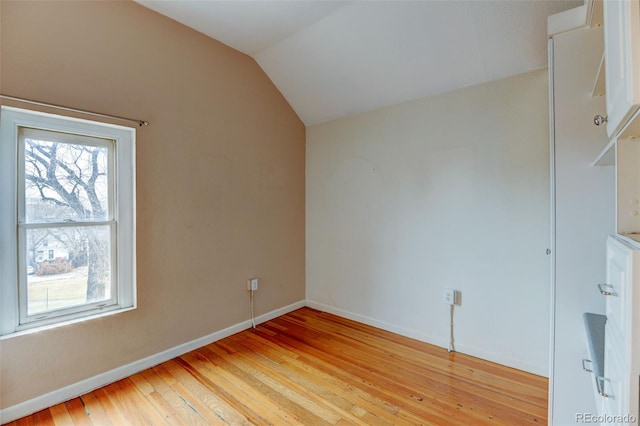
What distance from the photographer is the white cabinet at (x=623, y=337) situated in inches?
29.5

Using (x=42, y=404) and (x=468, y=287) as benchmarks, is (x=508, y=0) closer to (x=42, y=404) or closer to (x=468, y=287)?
(x=468, y=287)

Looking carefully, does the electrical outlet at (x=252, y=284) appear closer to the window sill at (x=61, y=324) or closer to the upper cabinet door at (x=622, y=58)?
the window sill at (x=61, y=324)

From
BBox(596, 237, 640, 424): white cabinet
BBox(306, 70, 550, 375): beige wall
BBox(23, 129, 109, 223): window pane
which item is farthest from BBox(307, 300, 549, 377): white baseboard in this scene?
BBox(23, 129, 109, 223): window pane

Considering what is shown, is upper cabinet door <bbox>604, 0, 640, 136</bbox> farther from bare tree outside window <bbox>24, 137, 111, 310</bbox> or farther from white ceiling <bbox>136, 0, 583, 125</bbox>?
bare tree outside window <bbox>24, 137, 111, 310</bbox>

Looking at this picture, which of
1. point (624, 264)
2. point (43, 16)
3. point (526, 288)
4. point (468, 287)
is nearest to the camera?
point (624, 264)

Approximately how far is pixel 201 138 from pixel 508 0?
2.52m

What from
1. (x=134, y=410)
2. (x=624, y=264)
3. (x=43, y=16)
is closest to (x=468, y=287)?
(x=624, y=264)

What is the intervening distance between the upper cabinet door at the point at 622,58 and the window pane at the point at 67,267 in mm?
2857

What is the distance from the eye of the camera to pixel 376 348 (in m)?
2.61

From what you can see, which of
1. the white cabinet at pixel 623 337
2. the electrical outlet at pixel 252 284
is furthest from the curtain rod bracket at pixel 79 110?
the white cabinet at pixel 623 337

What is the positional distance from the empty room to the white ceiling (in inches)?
0.7

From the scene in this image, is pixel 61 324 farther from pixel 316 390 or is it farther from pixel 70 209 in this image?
pixel 316 390

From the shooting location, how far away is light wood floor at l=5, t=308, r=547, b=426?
176 centimetres

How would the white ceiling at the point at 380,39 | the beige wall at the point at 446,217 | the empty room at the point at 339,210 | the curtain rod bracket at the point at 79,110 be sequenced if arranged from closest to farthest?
the empty room at the point at 339,210
the curtain rod bracket at the point at 79,110
the white ceiling at the point at 380,39
the beige wall at the point at 446,217
